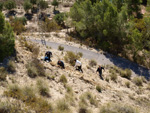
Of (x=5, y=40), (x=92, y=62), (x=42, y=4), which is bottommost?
(x=92, y=62)

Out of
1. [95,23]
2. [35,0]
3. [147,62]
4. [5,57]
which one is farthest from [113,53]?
[35,0]

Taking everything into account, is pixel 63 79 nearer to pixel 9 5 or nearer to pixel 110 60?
pixel 110 60

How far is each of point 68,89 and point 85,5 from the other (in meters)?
16.1

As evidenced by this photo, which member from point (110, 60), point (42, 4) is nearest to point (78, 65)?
point (110, 60)

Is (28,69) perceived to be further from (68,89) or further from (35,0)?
(35,0)

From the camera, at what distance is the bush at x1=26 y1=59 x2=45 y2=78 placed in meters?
10.1

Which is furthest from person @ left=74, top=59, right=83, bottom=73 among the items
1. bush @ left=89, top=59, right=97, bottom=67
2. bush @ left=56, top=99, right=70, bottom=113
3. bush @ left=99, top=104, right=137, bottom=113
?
bush @ left=99, top=104, right=137, bottom=113

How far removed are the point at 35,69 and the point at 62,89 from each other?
9.19 ft

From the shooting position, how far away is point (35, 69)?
10523mm

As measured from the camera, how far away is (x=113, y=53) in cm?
1869

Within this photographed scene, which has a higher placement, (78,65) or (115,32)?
(115,32)

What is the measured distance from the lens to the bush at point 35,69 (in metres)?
10.1

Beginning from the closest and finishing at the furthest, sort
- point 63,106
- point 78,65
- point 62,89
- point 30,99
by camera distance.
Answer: point 30,99, point 63,106, point 62,89, point 78,65

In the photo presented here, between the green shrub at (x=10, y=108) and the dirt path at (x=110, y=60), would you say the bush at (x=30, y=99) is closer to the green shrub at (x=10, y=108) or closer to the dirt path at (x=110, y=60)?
the green shrub at (x=10, y=108)
